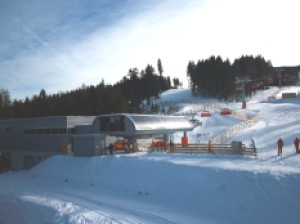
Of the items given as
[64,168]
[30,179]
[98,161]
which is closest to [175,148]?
[98,161]

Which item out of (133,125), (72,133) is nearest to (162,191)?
(133,125)

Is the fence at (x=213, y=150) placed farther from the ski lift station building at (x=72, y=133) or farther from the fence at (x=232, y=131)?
the fence at (x=232, y=131)

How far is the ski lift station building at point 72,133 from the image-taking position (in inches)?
1073

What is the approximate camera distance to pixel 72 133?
1267 inches

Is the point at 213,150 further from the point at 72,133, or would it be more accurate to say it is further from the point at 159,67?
the point at 159,67

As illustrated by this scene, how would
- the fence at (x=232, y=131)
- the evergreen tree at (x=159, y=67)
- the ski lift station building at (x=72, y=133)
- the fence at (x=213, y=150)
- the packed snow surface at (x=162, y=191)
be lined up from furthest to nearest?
the evergreen tree at (x=159, y=67) → the fence at (x=232, y=131) → the ski lift station building at (x=72, y=133) → the fence at (x=213, y=150) → the packed snow surface at (x=162, y=191)

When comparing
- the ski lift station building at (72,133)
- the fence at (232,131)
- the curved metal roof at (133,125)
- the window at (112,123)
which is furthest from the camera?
the fence at (232,131)

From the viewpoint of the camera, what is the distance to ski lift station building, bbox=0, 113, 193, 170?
27.2m

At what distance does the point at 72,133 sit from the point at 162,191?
57.2 ft

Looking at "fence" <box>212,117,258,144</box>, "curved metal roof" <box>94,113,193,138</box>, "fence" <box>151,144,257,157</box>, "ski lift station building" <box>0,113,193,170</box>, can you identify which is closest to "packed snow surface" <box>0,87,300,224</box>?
"fence" <box>151,144,257,157</box>

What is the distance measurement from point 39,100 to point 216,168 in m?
67.7

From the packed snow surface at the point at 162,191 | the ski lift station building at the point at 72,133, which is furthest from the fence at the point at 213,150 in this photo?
the ski lift station building at the point at 72,133

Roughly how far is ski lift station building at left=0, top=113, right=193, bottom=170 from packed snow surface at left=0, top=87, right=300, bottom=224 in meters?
2.50

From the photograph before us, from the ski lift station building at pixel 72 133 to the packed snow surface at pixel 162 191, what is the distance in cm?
250
